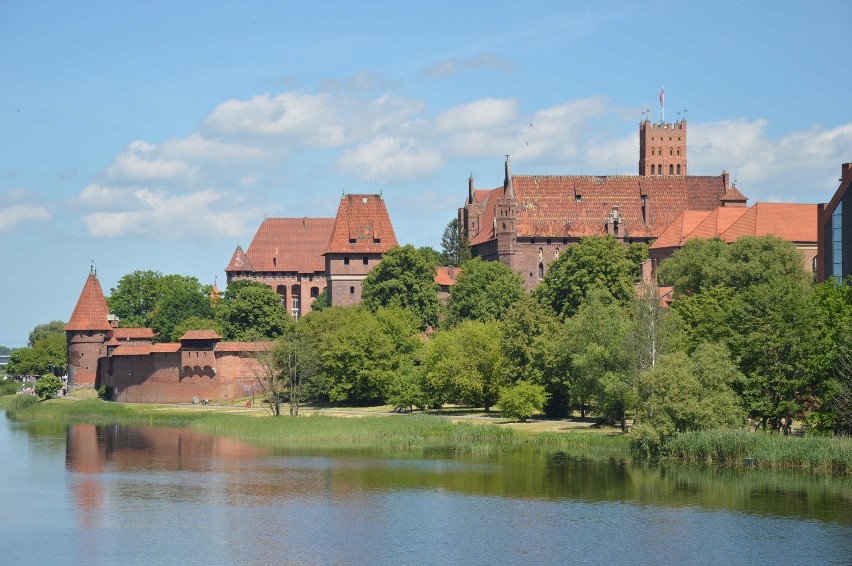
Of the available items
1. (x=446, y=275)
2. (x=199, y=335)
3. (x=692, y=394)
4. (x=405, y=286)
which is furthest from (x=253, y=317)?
(x=692, y=394)

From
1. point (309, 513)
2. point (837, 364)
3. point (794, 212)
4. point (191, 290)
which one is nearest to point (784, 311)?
point (837, 364)

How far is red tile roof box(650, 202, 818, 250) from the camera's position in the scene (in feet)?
273

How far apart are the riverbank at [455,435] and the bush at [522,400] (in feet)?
1.97

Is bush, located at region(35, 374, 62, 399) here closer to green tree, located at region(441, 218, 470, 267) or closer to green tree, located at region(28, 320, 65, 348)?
green tree, located at region(441, 218, 470, 267)

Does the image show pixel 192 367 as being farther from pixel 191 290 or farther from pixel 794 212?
pixel 794 212

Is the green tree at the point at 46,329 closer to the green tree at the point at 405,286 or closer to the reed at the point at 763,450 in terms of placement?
the green tree at the point at 405,286

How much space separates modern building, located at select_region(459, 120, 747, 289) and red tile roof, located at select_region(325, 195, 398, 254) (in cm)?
865

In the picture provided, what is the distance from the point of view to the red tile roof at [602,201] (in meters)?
107

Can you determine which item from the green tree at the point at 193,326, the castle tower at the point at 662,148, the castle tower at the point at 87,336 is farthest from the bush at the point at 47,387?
the castle tower at the point at 662,148

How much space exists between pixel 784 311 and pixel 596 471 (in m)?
10.1

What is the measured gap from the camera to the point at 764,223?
83688 millimetres

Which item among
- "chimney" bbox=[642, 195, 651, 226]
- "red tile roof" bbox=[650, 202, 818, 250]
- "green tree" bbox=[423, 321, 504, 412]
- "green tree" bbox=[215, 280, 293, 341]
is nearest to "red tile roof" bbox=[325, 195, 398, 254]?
"green tree" bbox=[215, 280, 293, 341]

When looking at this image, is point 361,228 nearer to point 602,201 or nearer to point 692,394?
point 602,201

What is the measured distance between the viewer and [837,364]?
163 feet
